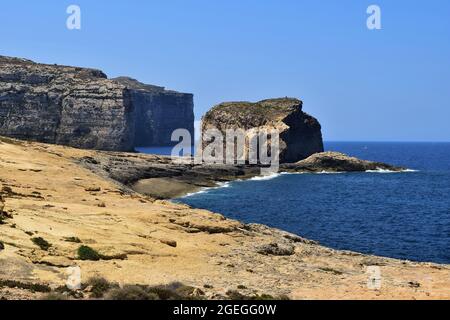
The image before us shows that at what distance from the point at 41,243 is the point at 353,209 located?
68.1 meters

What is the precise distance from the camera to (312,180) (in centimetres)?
13800

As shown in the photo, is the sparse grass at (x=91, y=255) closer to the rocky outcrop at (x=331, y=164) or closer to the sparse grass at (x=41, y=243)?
the sparse grass at (x=41, y=243)

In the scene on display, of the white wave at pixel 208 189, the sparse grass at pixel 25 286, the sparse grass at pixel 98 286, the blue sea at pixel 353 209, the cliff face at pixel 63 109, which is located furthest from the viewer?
the cliff face at pixel 63 109

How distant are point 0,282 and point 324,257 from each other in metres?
28.2

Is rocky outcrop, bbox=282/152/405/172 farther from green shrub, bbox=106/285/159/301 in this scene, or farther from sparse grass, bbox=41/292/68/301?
sparse grass, bbox=41/292/68/301

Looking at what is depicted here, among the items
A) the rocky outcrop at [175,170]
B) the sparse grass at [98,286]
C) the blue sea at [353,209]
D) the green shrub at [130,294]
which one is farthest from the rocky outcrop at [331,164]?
the green shrub at [130,294]

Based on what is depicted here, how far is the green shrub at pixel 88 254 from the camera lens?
32.6 m

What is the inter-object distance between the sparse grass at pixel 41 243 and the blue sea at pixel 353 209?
3591cm

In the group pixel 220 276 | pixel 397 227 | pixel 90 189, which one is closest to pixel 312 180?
pixel 397 227

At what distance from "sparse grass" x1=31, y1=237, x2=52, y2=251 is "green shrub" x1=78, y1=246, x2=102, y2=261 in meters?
1.96

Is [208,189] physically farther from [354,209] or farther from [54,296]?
[54,296]

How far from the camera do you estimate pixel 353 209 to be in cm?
9206

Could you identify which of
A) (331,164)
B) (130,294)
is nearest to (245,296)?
(130,294)
